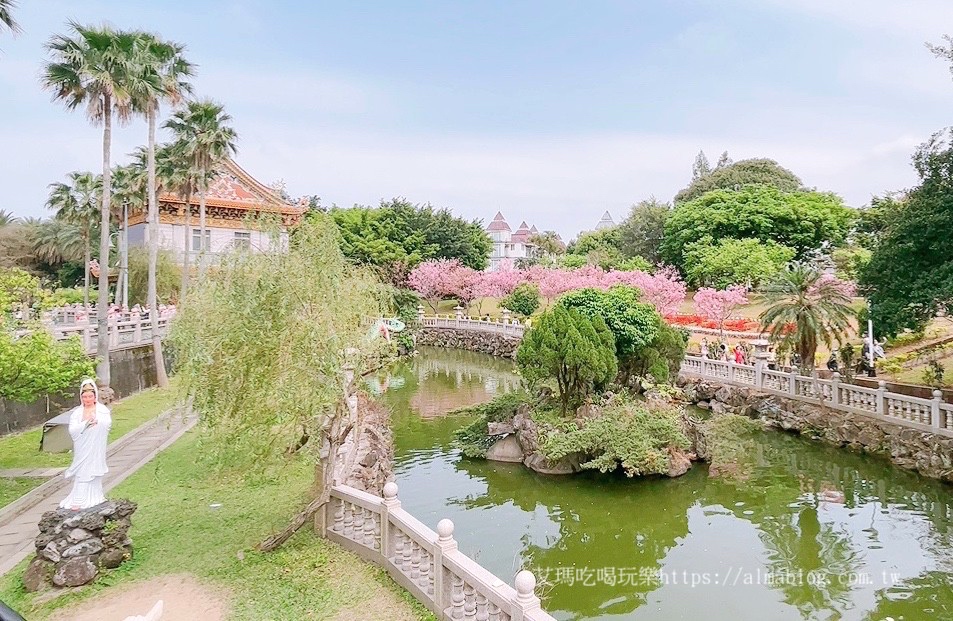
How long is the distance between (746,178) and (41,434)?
47944 mm

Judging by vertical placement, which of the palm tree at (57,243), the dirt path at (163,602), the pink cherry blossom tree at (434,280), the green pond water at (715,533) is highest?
the palm tree at (57,243)

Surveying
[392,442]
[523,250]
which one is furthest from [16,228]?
[523,250]

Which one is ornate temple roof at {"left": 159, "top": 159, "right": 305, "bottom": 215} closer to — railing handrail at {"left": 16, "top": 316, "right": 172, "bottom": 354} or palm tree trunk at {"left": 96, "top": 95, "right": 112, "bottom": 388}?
railing handrail at {"left": 16, "top": 316, "right": 172, "bottom": 354}

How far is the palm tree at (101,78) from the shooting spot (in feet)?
43.2

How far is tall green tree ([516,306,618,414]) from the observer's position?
40.0 ft

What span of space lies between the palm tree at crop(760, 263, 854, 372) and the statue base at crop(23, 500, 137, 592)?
14678mm

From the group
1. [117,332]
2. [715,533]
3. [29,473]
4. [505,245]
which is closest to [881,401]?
[715,533]

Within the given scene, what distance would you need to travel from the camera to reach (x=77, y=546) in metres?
5.95

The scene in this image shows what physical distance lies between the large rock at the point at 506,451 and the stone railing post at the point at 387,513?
651cm

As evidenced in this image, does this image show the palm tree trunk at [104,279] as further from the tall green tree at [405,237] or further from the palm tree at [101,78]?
the tall green tree at [405,237]

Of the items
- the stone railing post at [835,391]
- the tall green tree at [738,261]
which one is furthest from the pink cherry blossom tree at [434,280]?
the stone railing post at [835,391]

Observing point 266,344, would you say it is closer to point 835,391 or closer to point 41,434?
point 41,434

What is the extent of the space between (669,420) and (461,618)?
764 cm

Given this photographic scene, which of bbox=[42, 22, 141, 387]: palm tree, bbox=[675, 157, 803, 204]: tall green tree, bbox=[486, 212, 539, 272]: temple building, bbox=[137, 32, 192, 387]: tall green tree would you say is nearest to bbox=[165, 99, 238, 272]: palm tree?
bbox=[137, 32, 192, 387]: tall green tree
